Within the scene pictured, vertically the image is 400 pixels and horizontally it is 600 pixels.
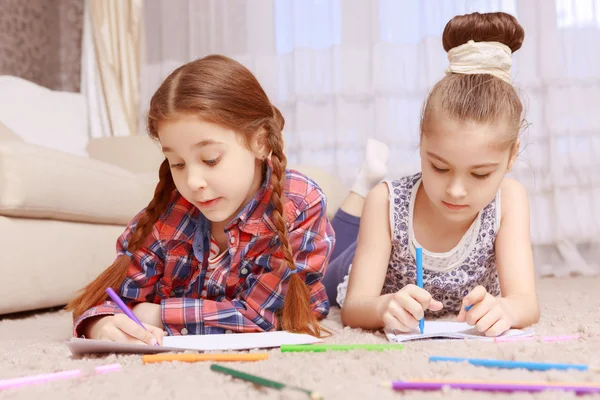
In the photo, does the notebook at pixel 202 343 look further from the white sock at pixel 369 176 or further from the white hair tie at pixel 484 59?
the white sock at pixel 369 176

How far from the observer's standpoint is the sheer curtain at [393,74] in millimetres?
2182

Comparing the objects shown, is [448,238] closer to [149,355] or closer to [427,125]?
[427,125]

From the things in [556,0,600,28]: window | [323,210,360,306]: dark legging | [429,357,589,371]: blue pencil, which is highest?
[556,0,600,28]: window

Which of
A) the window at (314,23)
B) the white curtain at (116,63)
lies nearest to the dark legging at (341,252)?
the window at (314,23)

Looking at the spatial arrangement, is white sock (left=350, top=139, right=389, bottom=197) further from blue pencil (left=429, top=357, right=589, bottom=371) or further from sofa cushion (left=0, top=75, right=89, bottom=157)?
sofa cushion (left=0, top=75, right=89, bottom=157)

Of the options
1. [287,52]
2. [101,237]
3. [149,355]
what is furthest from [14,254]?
[287,52]

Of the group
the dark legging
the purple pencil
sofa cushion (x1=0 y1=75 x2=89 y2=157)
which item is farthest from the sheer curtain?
the purple pencil

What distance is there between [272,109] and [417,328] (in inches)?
16.9

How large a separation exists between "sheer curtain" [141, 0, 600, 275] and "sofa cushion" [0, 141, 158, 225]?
1.01m

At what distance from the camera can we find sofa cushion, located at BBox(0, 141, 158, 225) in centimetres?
127

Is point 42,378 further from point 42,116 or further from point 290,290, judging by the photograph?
point 42,116

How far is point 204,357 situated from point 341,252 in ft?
2.98

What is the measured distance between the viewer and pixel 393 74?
2.37m

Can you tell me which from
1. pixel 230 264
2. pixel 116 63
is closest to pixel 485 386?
pixel 230 264
